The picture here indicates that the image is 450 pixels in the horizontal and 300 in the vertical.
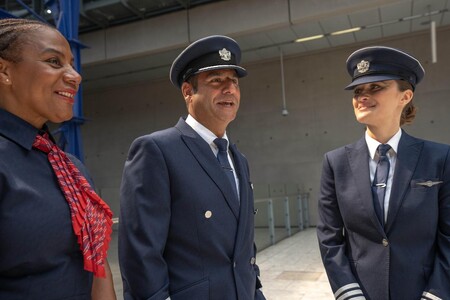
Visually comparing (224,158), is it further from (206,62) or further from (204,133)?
(206,62)

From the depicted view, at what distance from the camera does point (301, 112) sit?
406 inches

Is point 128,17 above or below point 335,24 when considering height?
above

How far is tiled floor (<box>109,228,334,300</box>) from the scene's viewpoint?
4.23 metres

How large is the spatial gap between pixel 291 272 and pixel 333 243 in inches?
148

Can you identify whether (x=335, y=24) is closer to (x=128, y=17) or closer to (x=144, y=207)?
(x=128, y=17)

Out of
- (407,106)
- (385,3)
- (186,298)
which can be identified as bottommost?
(186,298)

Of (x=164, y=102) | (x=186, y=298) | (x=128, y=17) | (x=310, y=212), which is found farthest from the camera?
(x=164, y=102)

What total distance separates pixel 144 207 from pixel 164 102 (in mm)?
10596

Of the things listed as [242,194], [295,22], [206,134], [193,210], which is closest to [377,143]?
[242,194]

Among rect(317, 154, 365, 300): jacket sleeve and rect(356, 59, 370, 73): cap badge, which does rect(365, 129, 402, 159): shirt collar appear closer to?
rect(317, 154, 365, 300): jacket sleeve

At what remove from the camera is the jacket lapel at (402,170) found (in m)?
1.52

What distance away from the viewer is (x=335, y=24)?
809cm

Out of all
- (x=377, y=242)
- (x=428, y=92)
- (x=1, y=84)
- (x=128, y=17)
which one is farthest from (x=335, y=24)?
(x=1, y=84)

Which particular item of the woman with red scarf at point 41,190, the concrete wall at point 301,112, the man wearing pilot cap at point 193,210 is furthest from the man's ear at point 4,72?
the concrete wall at point 301,112
